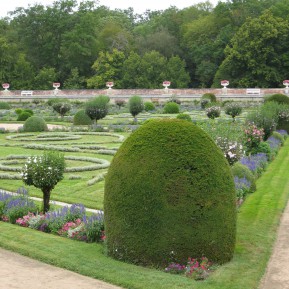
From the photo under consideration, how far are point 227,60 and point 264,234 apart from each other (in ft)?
175

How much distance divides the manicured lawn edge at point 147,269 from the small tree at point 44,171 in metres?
1.00

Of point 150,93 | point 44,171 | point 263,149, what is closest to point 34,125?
point 263,149

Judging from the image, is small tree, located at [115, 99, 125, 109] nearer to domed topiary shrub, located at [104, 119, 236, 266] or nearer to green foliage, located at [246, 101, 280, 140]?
green foliage, located at [246, 101, 280, 140]

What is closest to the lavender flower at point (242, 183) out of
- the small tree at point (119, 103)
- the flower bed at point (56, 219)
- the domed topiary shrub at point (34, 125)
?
the flower bed at point (56, 219)

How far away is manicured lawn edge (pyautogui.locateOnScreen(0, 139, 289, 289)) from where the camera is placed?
22.9ft

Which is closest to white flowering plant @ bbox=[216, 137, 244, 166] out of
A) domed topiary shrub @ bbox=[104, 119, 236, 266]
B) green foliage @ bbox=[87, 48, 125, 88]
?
domed topiary shrub @ bbox=[104, 119, 236, 266]

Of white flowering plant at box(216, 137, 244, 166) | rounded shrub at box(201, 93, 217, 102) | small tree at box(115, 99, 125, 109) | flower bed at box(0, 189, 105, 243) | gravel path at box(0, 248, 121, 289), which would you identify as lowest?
gravel path at box(0, 248, 121, 289)

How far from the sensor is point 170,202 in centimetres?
732

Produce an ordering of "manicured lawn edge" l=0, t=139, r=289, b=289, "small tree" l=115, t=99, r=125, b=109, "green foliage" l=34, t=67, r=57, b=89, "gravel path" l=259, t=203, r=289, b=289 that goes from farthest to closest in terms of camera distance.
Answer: "green foliage" l=34, t=67, r=57, b=89, "small tree" l=115, t=99, r=125, b=109, "gravel path" l=259, t=203, r=289, b=289, "manicured lawn edge" l=0, t=139, r=289, b=289

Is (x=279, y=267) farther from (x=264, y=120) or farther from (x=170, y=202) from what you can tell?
(x=264, y=120)

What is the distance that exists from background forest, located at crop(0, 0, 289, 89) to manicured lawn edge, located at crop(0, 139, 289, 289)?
169ft

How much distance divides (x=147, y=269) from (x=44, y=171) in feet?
12.5

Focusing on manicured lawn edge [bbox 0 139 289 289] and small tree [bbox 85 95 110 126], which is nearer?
manicured lawn edge [bbox 0 139 289 289]

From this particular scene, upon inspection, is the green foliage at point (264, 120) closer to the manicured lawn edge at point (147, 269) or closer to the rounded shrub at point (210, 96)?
the manicured lawn edge at point (147, 269)
